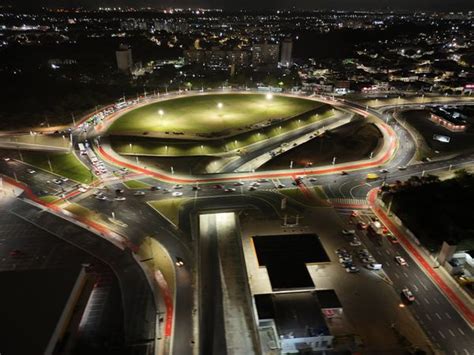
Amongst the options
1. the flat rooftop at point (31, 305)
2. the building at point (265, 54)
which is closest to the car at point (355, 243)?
the flat rooftop at point (31, 305)

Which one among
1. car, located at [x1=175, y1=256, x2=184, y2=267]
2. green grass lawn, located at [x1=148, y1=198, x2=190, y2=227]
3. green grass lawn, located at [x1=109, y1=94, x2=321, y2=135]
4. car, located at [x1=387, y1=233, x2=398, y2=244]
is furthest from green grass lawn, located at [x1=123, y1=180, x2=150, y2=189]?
car, located at [x1=387, y1=233, x2=398, y2=244]

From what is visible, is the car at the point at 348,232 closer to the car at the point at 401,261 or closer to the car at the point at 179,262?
the car at the point at 401,261

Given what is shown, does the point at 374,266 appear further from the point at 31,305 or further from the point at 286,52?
the point at 286,52

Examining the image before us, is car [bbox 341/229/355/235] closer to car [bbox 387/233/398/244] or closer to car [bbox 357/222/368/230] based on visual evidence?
car [bbox 357/222/368/230]

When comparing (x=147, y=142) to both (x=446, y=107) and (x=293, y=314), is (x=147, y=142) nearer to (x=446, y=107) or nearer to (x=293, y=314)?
(x=293, y=314)

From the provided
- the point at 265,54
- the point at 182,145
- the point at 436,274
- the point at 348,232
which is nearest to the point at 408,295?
the point at 436,274

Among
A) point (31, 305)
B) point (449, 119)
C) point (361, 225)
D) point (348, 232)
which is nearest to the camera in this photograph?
point (31, 305)

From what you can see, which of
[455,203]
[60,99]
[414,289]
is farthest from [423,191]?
[60,99]
